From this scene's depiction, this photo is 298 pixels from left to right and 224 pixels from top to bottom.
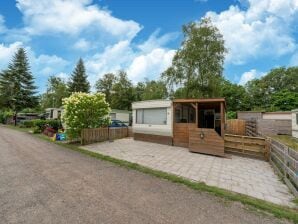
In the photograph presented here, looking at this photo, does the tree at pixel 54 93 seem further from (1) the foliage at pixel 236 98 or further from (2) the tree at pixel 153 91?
(1) the foliage at pixel 236 98

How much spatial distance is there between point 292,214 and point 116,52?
63.0 feet

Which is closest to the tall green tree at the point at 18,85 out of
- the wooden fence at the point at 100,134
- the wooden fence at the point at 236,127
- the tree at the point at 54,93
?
the tree at the point at 54,93

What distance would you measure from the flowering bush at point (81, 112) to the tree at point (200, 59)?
10.9 meters

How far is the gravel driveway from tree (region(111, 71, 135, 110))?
27131mm

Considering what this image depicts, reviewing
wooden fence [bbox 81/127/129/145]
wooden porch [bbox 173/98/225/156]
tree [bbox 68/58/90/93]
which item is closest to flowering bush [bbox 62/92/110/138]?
wooden fence [bbox 81/127/129/145]

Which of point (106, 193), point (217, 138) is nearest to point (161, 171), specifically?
point (106, 193)

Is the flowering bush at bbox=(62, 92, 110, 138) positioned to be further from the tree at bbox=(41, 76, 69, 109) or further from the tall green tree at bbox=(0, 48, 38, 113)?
the tree at bbox=(41, 76, 69, 109)

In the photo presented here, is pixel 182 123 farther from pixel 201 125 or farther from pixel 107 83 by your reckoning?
pixel 107 83

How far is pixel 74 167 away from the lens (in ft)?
20.7

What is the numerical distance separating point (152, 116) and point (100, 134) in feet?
11.9

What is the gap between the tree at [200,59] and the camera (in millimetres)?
19266

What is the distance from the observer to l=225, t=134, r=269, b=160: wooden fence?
8297 mm

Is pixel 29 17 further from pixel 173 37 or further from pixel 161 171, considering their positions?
pixel 173 37

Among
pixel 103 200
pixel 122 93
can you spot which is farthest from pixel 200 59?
pixel 103 200
